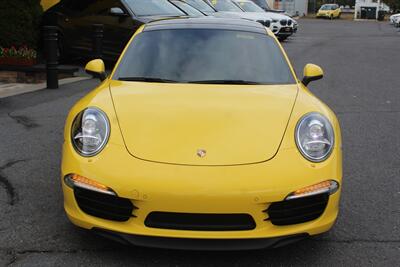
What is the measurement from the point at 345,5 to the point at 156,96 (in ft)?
351

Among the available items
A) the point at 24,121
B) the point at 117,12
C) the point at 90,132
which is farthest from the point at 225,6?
the point at 90,132

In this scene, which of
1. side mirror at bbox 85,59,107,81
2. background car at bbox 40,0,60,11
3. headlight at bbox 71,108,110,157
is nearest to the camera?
headlight at bbox 71,108,110,157

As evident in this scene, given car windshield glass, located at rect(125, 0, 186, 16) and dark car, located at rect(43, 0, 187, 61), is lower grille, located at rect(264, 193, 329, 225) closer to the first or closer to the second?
dark car, located at rect(43, 0, 187, 61)

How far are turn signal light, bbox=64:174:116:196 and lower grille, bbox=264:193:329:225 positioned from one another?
0.91 m

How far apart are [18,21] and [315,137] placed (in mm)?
8772

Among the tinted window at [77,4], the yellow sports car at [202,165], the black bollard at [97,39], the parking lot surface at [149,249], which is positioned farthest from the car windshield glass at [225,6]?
the yellow sports car at [202,165]

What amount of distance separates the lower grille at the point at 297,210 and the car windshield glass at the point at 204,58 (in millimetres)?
1269

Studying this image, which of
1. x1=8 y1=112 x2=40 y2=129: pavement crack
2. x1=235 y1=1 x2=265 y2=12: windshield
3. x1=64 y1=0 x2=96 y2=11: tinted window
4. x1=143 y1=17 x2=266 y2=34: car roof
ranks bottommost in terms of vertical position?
x1=235 y1=1 x2=265 y2=12: windshield

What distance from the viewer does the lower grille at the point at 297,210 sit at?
10.2ft

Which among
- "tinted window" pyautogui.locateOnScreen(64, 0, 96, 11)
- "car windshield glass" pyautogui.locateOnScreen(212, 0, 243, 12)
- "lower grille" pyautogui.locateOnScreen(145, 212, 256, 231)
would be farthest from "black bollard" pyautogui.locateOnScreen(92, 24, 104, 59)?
"car windshield glass" pyautogui.locateOnScreen(212, 0, 243, 12)

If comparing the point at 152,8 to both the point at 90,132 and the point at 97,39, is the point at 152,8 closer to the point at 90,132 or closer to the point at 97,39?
the point at 97,39

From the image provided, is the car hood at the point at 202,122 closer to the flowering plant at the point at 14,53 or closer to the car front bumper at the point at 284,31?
the flowering plant at the point at 14,53

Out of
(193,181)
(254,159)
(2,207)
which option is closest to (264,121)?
(254,159)

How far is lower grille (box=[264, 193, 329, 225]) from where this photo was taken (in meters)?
3.12
